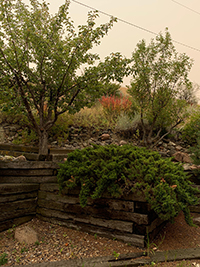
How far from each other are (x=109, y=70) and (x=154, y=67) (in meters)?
2.50

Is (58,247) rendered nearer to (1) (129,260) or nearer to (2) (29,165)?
(1) (129,260)

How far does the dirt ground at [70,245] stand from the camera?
10.00 feet

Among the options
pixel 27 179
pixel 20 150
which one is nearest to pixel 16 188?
pixel 27 179

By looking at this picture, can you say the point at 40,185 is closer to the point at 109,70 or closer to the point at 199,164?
the point at 109,70

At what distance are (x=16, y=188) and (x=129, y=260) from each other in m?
2.10

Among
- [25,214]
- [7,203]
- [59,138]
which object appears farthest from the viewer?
[59,138]

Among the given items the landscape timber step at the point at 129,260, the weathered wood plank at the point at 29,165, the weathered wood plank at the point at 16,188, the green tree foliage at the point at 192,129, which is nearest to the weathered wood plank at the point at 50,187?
the weathered wood plank at the point at 16,188

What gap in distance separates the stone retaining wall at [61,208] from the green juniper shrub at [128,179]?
0.18m

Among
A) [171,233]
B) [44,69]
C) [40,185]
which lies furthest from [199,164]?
[44,69]

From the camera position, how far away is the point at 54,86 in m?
5.16

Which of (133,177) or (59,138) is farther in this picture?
(59,138)

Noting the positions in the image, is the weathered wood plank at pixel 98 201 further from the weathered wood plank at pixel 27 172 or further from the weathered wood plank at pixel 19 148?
the weathered wood plank at pixel 19 148

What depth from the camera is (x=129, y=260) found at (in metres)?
2.93

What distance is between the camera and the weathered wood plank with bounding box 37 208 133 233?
3275 millimetres
